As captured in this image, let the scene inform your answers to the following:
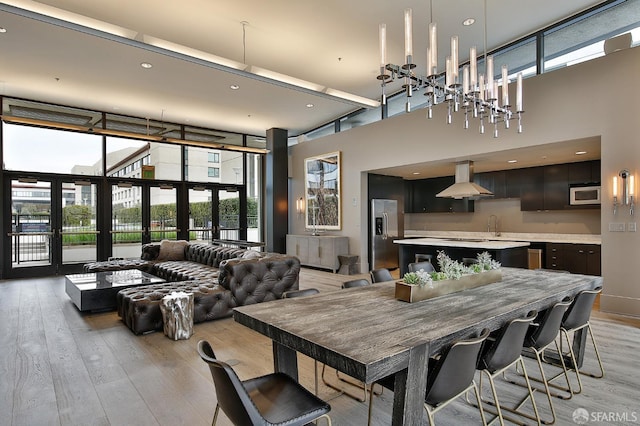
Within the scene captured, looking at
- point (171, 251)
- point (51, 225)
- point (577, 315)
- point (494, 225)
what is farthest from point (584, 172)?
point (51, 225)

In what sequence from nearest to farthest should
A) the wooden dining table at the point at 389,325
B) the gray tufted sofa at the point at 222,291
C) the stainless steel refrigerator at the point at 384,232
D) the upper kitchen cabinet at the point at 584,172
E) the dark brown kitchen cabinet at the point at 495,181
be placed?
the wooden dining table at the point at 389,325, the gray tufted sofa at the point at 222,291, the upper kitchen cabinet at the point at 584,172, the dark brown kitchen cabinet at the point at 495,181, the stainless steel refrigerator at the point at 384,232

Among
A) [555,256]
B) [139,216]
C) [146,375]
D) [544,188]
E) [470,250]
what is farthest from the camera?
[139,216]

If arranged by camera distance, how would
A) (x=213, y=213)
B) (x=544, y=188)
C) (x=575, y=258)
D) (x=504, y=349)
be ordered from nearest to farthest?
(x=504, y=349) → (x=575, y=258) → (x=544, y=188) → (x=213, y=213)

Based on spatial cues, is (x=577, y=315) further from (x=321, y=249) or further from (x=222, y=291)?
(x=321, y=249)

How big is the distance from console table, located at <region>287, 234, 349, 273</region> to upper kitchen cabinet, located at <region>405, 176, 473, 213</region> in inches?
88.2

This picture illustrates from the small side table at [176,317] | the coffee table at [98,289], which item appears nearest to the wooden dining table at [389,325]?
the small side table at [176,317]

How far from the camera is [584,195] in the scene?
6371mm

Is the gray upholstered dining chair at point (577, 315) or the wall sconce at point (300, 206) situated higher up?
the wall sconce at point (300, 206)

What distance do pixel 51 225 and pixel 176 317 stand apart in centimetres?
614

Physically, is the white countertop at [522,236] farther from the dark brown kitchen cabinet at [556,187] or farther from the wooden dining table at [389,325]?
the wooden dining table at [389,325]

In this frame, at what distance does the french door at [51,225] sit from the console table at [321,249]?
4.80 metres

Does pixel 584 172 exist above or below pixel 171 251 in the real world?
above

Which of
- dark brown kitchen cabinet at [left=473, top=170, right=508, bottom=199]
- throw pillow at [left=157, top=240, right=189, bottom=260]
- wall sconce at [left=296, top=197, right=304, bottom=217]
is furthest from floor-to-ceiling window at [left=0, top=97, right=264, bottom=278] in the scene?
dark brown kitchen cabinet at [left=473, top=170, right=508, bottom=199]

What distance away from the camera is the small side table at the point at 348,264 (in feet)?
26.3
